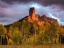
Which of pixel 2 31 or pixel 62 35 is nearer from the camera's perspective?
pixel 2 31

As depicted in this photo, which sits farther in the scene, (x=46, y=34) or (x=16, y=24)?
(x=16, y=24)

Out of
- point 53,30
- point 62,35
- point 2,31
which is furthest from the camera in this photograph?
point 62,35

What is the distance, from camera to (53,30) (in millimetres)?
81750

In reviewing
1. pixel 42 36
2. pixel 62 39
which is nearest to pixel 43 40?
pixel 42 36

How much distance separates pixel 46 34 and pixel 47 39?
2195mm

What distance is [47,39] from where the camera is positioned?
272ft

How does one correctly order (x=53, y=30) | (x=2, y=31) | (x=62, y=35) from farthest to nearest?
(x=62, y=35), (x=2, y=31), (x=53, y=30)

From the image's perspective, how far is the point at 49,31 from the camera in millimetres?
83250

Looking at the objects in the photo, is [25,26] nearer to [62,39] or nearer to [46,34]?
[46,34]

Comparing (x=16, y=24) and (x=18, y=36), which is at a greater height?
(x=16, y=24)

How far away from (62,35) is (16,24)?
79.6ft

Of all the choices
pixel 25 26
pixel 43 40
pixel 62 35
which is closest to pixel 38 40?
pixel 43 40

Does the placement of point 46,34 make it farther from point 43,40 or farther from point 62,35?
point 62,35

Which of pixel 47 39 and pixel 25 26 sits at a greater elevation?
pixel 25 26
